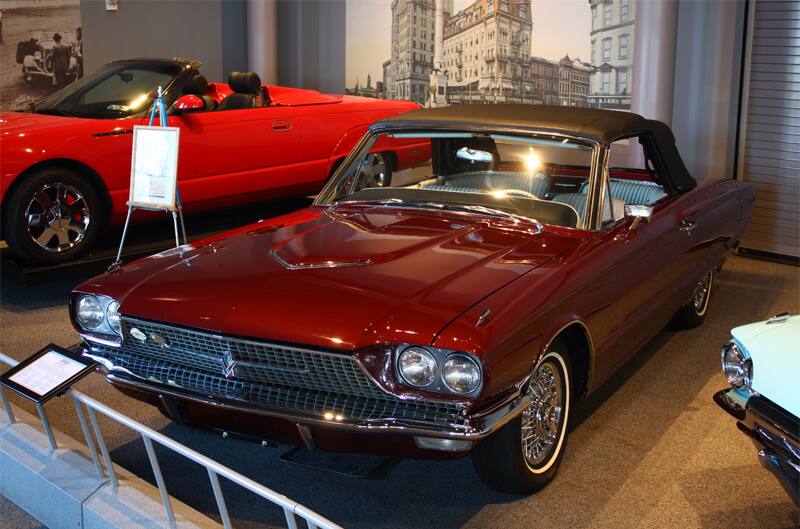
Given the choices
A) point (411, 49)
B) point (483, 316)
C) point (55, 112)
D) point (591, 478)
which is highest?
point (411, 49)

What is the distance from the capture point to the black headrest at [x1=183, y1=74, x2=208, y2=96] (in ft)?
22.4

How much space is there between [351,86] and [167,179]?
632 centimetres

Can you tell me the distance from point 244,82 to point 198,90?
0.37 meters

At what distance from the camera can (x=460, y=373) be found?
282cm

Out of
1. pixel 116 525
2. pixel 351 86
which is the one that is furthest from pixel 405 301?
pixel 351 86

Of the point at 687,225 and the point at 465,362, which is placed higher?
the point at 687,225

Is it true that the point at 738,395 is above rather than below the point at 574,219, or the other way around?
below

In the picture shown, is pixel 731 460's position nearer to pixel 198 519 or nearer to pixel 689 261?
pixel 689 261

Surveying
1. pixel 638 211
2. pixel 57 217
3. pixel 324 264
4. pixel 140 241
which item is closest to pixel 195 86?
pixel 140 241

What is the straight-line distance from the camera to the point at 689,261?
4.51m

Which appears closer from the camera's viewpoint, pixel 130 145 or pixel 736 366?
pixel 736 366

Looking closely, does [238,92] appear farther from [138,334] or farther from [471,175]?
[138,334]

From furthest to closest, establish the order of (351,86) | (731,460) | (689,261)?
(351,86) → (689,261) → (731,460)

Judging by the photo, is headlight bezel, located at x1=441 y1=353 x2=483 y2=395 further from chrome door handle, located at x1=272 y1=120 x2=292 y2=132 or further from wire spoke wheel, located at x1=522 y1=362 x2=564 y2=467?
chrome door handle, located at x1=272 y1=120 x2=292 y2=132
